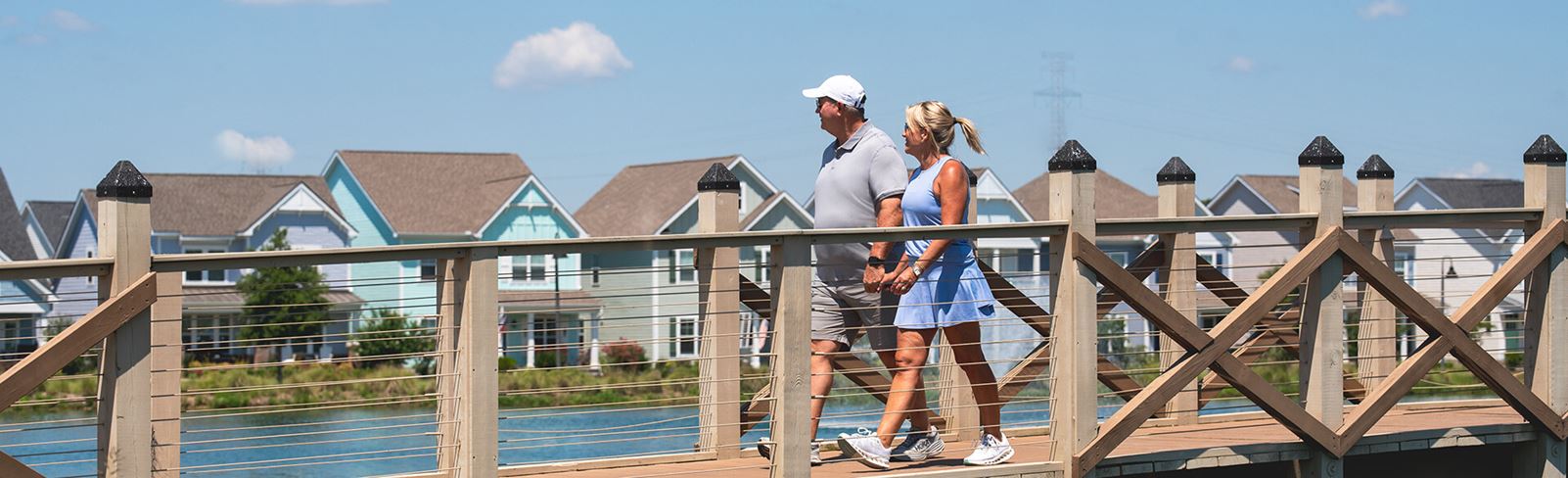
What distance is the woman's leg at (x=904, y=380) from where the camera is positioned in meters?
7.31

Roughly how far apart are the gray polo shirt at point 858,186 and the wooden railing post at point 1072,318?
65cm

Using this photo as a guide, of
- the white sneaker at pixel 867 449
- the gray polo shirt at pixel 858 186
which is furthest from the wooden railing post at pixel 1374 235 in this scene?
the white sneaker at pixel 867 449

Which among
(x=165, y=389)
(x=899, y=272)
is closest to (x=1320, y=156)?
(x=899, y=272)

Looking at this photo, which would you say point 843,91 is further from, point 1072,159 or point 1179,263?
point 1179,263

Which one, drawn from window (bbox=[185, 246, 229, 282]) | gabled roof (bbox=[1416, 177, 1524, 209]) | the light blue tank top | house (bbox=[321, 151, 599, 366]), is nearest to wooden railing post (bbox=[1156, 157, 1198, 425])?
the light blue tank top

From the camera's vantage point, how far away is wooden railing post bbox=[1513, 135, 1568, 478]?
8.91m

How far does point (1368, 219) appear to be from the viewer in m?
8.34

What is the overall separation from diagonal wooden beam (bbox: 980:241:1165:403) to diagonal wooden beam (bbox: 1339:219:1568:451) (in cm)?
101

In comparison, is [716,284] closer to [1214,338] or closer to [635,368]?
Answer: [1214,338]

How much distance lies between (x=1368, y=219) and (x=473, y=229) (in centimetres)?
4611

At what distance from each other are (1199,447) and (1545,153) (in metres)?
2.40

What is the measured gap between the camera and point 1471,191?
65938mm

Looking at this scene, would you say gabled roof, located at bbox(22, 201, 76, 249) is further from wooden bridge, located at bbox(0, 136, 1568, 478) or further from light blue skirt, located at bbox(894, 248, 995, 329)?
light blue skirt, located at bbox(894, 248, 995, 329)

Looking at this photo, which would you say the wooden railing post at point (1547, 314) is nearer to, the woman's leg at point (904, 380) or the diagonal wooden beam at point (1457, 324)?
the diagonal wooden beam at point (1457, 324)
